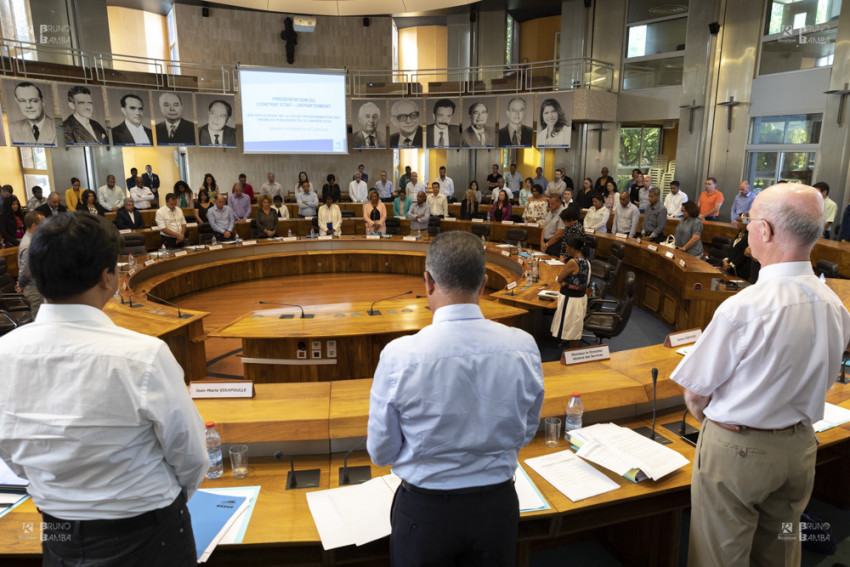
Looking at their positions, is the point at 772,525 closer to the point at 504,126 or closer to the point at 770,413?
the point at 770,413

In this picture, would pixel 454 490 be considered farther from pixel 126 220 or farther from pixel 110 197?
pixel 110 197

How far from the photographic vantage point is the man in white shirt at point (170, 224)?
862 centimetres

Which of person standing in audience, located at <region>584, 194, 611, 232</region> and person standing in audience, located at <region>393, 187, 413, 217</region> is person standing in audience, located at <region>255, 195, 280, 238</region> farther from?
person standing in audience, located at <region>584, 194, 611, 232</region>

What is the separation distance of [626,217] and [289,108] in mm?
7735

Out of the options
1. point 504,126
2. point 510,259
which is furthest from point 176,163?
point 510,259

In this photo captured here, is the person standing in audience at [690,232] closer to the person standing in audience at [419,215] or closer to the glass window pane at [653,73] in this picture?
the person standing in audience at [419,215]

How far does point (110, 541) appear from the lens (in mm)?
1341

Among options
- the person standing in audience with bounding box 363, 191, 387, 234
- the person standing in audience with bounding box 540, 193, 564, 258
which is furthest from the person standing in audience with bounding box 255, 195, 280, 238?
the person standing in audience with bounding box 540, 193, 564, 258

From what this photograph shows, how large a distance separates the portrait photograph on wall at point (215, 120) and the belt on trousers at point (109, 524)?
12037 mm

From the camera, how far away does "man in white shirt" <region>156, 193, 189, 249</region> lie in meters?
8.62

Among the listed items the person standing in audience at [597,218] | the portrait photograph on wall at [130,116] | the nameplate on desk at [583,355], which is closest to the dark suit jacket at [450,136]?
the person standing in audience at [597,218]

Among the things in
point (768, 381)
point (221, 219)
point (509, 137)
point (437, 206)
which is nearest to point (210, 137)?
point (221, 219)

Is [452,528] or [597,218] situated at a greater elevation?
[597,218]

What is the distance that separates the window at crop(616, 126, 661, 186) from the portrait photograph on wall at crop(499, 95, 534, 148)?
2.88 meters
